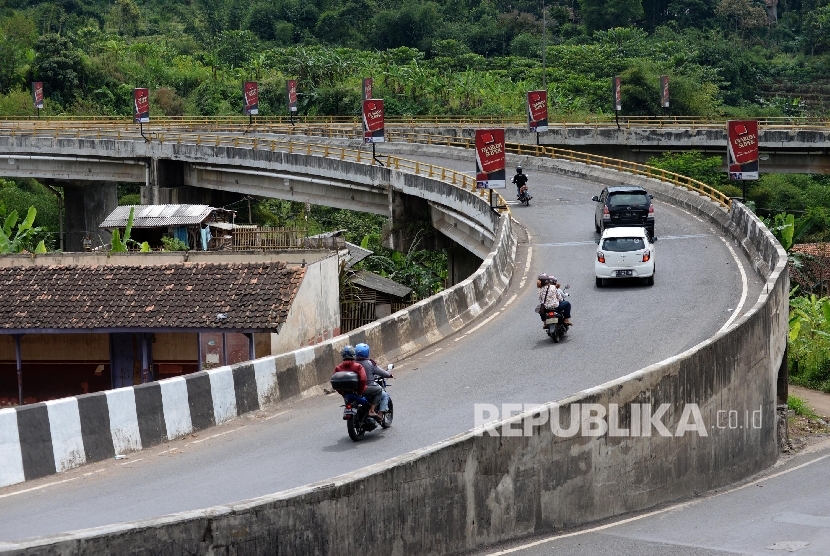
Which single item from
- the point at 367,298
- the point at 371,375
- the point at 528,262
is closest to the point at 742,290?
the point at 528,262

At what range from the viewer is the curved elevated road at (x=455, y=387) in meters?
13.4

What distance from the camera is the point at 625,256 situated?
97.3 feet

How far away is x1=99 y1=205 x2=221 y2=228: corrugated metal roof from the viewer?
146 feet

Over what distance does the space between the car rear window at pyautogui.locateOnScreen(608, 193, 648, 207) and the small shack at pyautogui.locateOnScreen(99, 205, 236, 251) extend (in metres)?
15.0

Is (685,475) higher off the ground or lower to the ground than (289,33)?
lower

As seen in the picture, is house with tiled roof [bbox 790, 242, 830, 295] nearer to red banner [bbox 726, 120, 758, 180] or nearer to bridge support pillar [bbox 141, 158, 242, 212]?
red banner [bbox 726, 120, 758, 180]

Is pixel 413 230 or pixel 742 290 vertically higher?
pixel 742 290

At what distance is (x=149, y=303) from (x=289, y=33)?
302ft

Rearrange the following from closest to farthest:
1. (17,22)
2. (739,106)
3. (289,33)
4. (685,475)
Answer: (685,475) < (739,106) < (17,22) < (289,33)

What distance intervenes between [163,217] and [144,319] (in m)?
20.4

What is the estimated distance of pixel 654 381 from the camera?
54.6 feet

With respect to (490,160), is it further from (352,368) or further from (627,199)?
(352,368)

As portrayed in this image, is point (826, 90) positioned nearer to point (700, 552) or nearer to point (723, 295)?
point (723, 295)

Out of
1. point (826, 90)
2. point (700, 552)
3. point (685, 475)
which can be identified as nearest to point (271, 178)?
point (685, 475)
